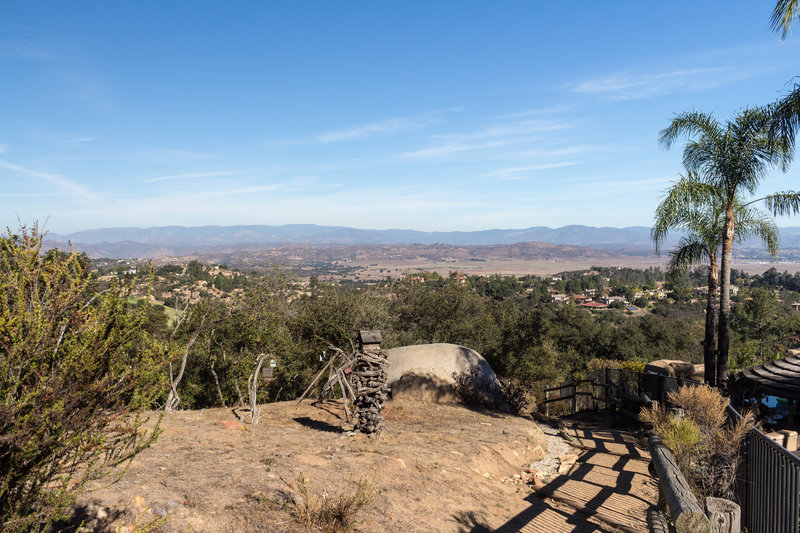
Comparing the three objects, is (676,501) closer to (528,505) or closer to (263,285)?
(528,505)

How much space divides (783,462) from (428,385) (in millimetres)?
12084

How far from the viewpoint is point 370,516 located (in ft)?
22.0

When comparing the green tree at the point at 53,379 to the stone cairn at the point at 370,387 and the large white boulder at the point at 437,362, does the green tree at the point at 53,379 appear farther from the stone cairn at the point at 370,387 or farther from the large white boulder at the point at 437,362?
the large white boulder at the point at 437,362

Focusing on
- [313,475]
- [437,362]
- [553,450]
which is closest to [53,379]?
[313,475]

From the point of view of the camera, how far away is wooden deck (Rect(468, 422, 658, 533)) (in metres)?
7.25

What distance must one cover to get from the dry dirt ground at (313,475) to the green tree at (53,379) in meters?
0.79

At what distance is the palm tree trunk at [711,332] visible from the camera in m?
13.1

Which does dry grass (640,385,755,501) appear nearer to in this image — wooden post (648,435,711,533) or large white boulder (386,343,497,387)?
wooden post (648,435,711,533)

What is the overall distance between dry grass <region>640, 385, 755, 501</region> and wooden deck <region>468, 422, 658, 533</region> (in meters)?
0.96

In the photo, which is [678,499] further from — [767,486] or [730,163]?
[730,163]

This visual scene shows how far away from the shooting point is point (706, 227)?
13805 mm

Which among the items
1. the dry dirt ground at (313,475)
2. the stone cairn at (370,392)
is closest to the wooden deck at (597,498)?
the dry dirt ground at (313,475)

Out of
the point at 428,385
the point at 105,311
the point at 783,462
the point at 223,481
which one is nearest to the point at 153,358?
the point at 105,311

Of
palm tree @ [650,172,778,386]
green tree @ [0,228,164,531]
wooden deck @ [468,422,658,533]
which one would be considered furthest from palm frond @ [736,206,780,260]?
green tree @ [0,228,164,531]
